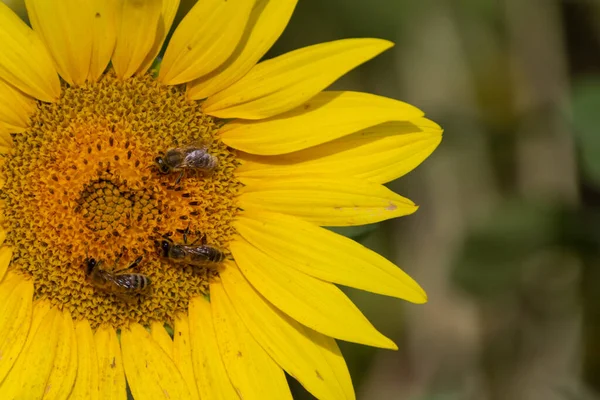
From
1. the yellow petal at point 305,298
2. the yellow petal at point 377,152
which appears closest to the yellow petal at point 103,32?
the yellow petal at point 377,152

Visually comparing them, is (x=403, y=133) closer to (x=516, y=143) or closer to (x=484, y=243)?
(x=484, y=243)

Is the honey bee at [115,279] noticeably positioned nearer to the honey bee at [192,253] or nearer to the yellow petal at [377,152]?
the honey bee at [192,253]

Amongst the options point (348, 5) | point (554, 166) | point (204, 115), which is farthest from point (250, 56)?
point (554, 166)

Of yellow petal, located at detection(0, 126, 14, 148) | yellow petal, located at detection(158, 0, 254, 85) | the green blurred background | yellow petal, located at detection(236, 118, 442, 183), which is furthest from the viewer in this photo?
the green blurred background

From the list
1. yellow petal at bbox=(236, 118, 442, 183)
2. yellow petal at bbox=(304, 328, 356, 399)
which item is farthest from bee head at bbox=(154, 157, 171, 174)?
yellow petal at bbox=(304, 328, 356, 399)

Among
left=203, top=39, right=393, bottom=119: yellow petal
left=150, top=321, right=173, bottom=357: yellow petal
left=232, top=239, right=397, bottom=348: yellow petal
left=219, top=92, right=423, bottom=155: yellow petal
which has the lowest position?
left=150, top=321, right=173, bottom=357: yellow petal

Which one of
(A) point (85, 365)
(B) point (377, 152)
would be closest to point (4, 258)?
(A) point (85, 365)

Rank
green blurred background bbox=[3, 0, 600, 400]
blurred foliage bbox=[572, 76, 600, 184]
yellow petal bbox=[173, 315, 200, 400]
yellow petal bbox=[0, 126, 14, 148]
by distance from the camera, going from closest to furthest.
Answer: yellow petal bbox=[0, 126, 14, 148], yellow petal bbox=[173, 315, 200, 400], blurred foliage bbox=[572, 76, 600, 184], green blurred background bbox=[3, 0, 600, 400]

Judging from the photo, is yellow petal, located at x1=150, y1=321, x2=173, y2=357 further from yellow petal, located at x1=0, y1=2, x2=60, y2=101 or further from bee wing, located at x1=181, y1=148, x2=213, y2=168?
yellow petal, located at x1=0, y1=2, x2=60, y2=101
